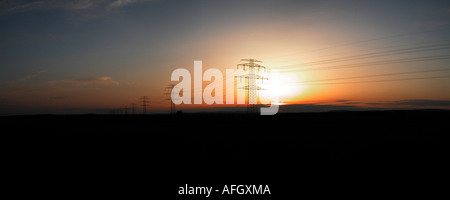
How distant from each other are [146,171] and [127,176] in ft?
3.37

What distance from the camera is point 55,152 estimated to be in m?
19.0

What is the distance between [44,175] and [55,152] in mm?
6884

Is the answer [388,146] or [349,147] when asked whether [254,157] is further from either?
[388,146]

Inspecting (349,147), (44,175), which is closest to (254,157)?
(349,147)
